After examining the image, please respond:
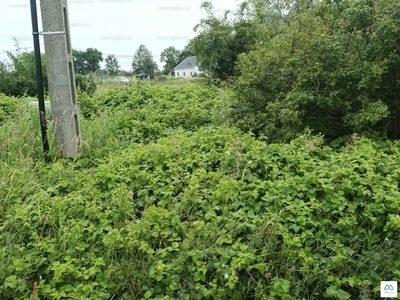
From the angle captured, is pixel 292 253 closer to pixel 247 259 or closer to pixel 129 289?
pixel 247 259

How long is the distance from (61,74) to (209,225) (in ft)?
9.36

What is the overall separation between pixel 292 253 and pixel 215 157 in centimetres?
150

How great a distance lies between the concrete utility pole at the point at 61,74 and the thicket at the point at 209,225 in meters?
0.73

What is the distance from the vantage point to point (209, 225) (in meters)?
2.71

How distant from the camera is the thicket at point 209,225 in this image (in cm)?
240

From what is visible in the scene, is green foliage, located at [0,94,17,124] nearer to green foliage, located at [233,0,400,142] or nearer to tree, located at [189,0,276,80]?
green foliage, located at [233,0,400,142]

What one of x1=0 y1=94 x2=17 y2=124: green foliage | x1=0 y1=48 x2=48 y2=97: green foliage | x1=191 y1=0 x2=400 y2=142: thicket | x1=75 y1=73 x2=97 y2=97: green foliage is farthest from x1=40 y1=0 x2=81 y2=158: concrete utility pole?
x1=0 y1=48 x2=48 y2=97: green foliage

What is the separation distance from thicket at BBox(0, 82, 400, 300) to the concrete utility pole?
2.39ft

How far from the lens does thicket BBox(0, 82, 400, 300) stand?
7.86 ft

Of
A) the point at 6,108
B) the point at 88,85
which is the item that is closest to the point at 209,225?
the point at 6,108

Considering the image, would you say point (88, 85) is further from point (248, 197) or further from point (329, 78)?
point (248, 197)

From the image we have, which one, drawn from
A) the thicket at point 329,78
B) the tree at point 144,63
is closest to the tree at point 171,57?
the tree at point 144,63

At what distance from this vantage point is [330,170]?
A: 3.12 m

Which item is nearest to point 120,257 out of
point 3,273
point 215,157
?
point 3,273
